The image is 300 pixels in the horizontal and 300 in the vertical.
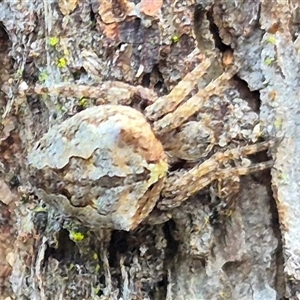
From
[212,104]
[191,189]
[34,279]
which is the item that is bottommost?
[34,279]

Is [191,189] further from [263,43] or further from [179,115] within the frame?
[263,43]

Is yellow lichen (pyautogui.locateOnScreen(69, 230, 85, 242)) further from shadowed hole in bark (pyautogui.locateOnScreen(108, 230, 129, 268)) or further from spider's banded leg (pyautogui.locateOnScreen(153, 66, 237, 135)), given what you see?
spider's banded leg (pyautogui.locateOnScreen(153, 66, 237, 135))

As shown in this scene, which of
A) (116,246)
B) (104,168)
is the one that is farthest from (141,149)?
(116,246)

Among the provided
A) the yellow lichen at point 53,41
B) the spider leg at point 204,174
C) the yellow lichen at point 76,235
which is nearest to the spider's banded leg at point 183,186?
the spider leg at point 204,174

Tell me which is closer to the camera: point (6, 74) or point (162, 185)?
point (162, 185)

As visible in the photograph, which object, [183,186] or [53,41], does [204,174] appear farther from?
[53,41]

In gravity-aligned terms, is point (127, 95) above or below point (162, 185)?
above

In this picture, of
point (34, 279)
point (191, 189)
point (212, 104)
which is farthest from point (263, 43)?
point (34, 279)
